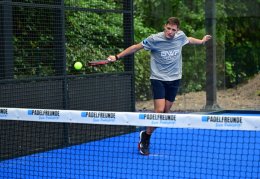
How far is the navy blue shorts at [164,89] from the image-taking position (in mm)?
7219

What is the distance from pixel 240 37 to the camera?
50.1ft

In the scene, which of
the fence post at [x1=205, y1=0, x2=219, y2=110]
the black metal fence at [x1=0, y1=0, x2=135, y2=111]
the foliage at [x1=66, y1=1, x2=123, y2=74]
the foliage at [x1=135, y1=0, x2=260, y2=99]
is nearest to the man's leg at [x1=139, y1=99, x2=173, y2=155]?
the black metal fence at [x1=0, y1=0, x2=135, y2=111]

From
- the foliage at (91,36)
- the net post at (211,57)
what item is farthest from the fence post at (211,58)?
the foliage at (91,36)

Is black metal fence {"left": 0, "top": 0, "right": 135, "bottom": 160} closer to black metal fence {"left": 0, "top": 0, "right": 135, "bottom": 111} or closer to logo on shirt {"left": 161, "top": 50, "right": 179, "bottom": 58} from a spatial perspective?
black metal fence {"left": 0, "top": 0, "right": 135, "bottom": 111}

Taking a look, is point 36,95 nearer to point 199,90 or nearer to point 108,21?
point 108,21

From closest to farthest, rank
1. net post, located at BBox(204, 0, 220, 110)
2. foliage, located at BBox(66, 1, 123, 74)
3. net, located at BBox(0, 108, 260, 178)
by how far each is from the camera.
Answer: net, located at BBox(0, 108, 260, 178), foliage, located at BBox(66, 1, 123, 74), net post, located at BBox(204, 0, 220, 110)

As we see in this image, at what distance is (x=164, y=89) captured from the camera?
7277mm

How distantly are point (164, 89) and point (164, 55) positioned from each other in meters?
0.47

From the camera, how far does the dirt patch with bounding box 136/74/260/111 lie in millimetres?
13634

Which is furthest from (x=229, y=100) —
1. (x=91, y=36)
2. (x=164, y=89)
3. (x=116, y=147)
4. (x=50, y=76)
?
(x=50, y=76)

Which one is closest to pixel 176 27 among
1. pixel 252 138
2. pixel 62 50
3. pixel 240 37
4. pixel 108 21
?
pixel 62 50

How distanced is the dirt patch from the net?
15.1 feet

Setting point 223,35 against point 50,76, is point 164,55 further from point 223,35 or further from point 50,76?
point 223,35

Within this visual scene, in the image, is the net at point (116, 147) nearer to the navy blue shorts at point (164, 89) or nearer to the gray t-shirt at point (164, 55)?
the navy blue shorts at point (164, 89)
